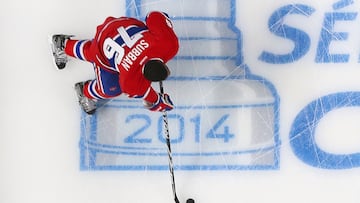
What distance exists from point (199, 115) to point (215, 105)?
6 cm

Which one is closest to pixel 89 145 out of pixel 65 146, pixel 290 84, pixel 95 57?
pixel 65 146

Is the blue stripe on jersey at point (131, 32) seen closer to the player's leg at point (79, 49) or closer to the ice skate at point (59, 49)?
the player's leg at point (79, 49)

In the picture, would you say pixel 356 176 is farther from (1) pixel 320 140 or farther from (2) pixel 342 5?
(2) pixel 342 5

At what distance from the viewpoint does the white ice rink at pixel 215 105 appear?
5.24ft

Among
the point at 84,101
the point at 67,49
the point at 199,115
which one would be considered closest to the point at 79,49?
the point at 67,49

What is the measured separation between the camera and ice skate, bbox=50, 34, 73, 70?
1.53m

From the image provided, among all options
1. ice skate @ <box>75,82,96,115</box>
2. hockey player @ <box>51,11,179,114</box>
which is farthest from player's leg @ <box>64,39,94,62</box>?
ice skate @ <box>75,82,96,115</box>

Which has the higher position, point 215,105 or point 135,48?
point 135,48

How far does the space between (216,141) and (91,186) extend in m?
0.40

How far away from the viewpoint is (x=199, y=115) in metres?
1.61

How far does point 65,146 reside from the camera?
5.26 feet

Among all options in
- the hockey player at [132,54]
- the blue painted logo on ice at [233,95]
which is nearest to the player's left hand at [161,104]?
the hockey player at [132,54]

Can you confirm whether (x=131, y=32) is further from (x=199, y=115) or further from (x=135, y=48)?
(x=199, y=115)

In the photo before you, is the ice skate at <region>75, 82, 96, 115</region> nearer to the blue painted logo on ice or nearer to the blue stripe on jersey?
the blue painted logo on ice
